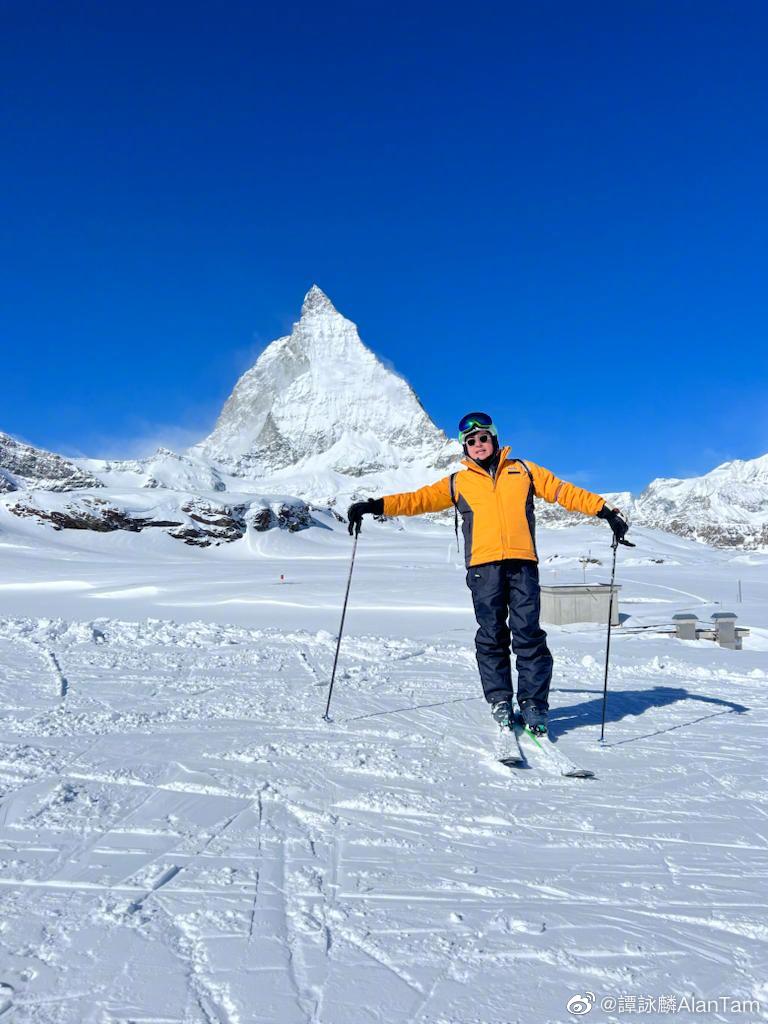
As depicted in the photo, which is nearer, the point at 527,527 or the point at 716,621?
the point at 527,527

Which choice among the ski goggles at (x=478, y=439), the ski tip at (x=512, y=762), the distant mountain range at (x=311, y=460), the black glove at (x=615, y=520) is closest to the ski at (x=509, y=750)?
the ski tip at (x=512, y=762)

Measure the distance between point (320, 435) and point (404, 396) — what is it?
88.8ft

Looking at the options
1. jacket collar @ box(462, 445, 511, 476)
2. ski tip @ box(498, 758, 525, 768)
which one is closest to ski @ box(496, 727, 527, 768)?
ski tip @ box(498, 758, 525, 768)

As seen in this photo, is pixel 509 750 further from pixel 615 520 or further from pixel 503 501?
pixel 615 520

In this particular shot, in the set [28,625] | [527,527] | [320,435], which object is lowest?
[28,625]

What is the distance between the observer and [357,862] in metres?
2.20

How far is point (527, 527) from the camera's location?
14.0ft

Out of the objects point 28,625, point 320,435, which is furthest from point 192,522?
point 320,435

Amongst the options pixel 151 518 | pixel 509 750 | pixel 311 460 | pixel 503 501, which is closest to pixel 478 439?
pixel 503 501

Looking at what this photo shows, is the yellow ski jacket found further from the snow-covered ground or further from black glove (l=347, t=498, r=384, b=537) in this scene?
the snow-covered ground

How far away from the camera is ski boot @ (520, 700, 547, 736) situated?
13.0 ft

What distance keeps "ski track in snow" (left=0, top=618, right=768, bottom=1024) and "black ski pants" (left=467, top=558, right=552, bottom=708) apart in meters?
0.35

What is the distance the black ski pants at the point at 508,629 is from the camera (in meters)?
4.12

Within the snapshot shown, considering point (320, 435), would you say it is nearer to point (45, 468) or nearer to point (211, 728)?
point (45, 468)
